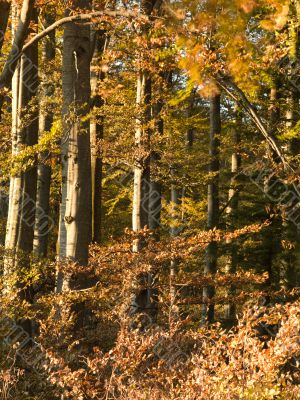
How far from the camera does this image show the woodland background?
4.86 m

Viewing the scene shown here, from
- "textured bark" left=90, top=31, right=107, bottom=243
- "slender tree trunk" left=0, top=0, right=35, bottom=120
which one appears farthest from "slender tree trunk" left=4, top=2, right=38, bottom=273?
"slender tree trunk" left=0, top=0, right=35, bottom=120

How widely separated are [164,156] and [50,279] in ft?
17.7

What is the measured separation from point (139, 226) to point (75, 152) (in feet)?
13.1

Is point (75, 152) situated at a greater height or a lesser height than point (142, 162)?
lesser

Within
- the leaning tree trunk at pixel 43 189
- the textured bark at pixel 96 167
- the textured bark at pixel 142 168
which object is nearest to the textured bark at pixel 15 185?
the textured bark at pixel 142 168

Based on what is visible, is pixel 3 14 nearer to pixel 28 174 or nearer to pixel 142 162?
pixel 28 174

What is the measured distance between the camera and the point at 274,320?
579 centimetres

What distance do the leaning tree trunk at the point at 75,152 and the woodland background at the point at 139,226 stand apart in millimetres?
18

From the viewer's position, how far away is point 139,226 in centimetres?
1091

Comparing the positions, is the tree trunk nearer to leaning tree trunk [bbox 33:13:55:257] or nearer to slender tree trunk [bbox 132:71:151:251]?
slender tree trunk [bbox 132:71:151:251]

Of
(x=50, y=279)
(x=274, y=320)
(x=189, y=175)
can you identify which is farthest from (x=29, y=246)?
(x=189, y=175)

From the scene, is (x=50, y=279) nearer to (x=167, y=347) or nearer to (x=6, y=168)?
(x=6, y=168)

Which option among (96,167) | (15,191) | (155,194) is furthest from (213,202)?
(15,191)

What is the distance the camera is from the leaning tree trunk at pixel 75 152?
7.13m
